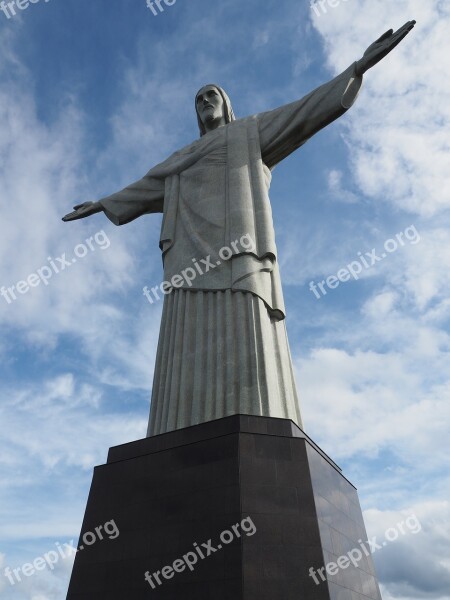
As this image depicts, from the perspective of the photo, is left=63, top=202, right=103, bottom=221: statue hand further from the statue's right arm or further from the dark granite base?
the dark granite base

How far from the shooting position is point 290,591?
575cm

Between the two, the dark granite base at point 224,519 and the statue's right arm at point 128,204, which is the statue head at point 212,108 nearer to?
the statue's right arm at point 128,204

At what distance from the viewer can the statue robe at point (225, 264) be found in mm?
8156

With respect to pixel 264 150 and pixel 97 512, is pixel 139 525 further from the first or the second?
pixel 264 150

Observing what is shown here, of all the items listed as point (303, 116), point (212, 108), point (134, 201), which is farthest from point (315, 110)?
point (134, 201)

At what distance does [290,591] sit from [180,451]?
2233 mm

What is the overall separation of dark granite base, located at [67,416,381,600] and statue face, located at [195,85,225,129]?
7519 mm

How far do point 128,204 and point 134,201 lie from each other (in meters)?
0.15

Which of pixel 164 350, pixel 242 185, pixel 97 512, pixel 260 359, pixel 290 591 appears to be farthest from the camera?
pixel 242 185

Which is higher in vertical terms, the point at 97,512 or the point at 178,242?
the point at 178,242

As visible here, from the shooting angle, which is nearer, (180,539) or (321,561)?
(321,561)

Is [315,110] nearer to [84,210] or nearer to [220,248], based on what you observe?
[220,248]

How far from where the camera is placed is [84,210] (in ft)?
39.5

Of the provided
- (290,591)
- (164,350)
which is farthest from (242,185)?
(290,591)
